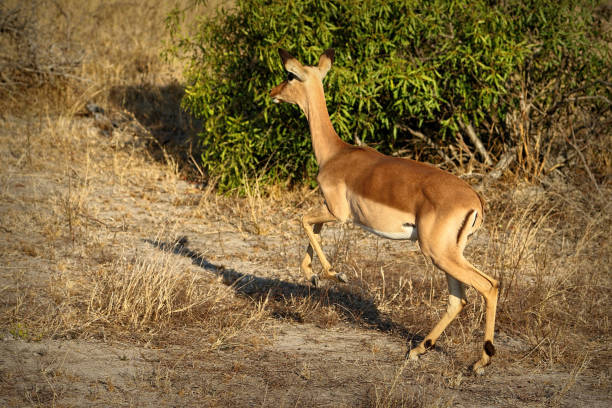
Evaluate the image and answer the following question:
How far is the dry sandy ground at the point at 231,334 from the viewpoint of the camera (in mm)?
4172

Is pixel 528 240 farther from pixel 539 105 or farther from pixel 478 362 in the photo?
pixel 539 105

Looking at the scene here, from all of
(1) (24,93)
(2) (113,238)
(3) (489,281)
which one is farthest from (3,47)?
(3) (489,281)

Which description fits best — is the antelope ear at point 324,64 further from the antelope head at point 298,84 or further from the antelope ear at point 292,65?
the antelope ear at point 292,65

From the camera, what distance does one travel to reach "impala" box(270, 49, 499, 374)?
4363 millimetres

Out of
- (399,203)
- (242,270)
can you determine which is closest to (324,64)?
(399,203)

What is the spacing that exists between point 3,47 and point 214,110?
15.1ft

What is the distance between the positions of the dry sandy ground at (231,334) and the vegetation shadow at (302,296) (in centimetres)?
2

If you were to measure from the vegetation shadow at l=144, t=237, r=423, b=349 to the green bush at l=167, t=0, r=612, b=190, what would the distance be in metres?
2.13

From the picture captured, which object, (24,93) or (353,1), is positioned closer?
(353,1)

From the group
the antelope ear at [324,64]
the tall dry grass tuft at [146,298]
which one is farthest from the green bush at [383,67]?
the tall dry grass tuft at [146,298]

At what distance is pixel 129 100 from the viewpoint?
12.1m

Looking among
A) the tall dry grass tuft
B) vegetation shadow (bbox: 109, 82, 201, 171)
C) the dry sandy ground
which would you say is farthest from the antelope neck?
vegetation shadow (bbox: 109, 82, 201, 171)

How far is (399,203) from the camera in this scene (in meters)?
4.58

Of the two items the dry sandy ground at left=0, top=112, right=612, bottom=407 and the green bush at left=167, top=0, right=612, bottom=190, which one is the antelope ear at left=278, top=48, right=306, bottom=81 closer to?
the dry sandy ground at left=0, top=112, right=612, bottom=407
